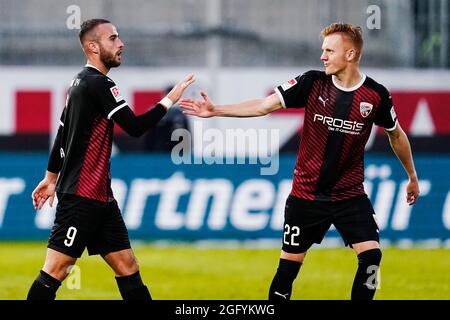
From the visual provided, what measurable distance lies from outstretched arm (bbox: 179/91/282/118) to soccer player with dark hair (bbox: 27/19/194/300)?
0.46m

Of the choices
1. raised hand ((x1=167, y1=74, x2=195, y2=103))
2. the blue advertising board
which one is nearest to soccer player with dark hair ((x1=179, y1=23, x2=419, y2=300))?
raised hand ((x1=167, y1=74, x2=195, y2=103))

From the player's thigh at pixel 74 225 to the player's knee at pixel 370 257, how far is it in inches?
78.6

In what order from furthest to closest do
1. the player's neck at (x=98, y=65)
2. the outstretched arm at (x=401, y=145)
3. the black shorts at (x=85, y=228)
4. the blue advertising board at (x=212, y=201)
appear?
the blue advertising board at (x=212, y=201) < the outstretched arm at (x=401, y=145) < the player's neck at (x=98, y=65) < the black shorts at (x=85, y=228)

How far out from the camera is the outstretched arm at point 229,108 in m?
9.02

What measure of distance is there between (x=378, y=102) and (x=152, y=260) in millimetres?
6113

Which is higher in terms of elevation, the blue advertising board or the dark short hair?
the dark short hair

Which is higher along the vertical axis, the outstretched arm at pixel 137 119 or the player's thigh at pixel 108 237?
the outstretched arm at pixel 137 119

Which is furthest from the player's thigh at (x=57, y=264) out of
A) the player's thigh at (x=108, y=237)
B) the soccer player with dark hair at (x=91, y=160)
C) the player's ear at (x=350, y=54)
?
the player's ear at (x=350, y=54)

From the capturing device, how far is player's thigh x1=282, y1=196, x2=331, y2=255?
909cm

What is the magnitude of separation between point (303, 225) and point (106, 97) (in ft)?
6.06

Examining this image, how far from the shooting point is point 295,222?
358 inches

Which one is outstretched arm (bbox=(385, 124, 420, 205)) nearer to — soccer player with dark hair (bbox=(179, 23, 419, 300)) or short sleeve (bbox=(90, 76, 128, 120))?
soccer player with dark hair (bbox=(179, 23, 419, 300))

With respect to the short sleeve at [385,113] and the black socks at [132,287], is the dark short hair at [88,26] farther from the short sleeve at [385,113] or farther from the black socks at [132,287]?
the short sleeve at [385,113]

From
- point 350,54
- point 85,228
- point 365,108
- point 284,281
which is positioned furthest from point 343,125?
point 85,228
